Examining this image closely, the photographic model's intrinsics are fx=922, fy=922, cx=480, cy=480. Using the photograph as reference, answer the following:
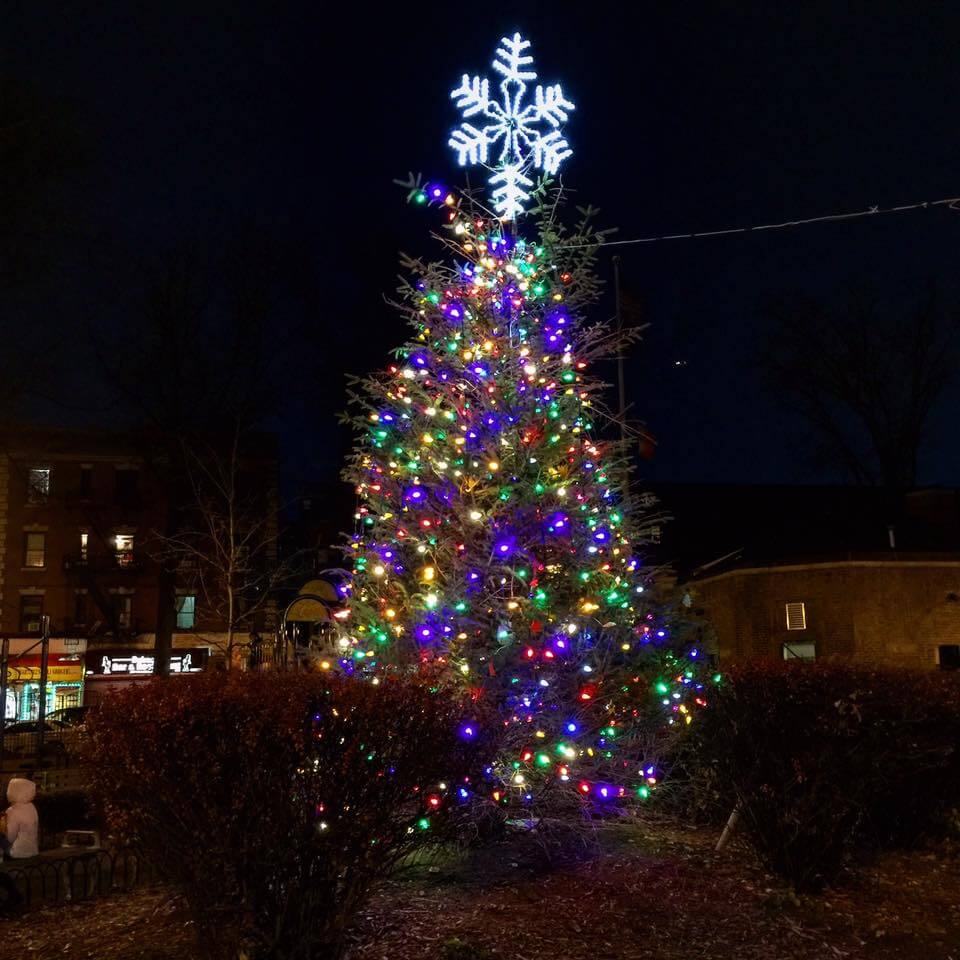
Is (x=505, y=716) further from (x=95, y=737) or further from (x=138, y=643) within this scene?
(x=138, y=643)

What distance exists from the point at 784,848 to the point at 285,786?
3.78 m

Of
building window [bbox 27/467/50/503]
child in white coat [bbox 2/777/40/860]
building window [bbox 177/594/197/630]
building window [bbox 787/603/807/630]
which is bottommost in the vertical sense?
child in white coat [bbox 2/777/40/860]

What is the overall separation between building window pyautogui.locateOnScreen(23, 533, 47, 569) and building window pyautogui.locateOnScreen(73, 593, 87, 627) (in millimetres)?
2155

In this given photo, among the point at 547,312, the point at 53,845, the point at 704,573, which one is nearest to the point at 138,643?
the point at 704,573

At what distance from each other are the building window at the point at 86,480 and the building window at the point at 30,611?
188 inches

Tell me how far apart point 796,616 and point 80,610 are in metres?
29.0

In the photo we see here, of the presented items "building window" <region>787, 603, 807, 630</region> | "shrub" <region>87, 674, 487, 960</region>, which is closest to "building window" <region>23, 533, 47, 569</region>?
"building window" <region>787, 603, 807, 630</region>

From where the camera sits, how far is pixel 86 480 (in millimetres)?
40500

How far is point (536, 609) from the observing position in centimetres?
766

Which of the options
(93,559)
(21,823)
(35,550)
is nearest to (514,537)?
(21,823)

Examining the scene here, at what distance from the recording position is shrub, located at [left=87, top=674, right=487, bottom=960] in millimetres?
4512

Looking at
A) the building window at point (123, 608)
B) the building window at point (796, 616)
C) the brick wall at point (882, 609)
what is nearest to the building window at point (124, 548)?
the building window at point (123, 608)

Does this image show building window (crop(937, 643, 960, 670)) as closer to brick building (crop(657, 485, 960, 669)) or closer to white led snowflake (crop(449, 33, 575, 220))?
brick building (crop(657, 485, 960, 669))

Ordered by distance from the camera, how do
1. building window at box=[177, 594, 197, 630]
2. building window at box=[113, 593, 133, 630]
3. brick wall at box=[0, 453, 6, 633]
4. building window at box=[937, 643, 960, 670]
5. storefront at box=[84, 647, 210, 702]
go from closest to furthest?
1. building window at box=[937, 643, 960, 670]
2. storefront at box=[84, 647, 210, 702]
3. brick wall at box=[0, 453, 6, 633]
4. building window at box=[113, 593, 133, 630]
5. building window at box=[177, 594, 197, 630]
